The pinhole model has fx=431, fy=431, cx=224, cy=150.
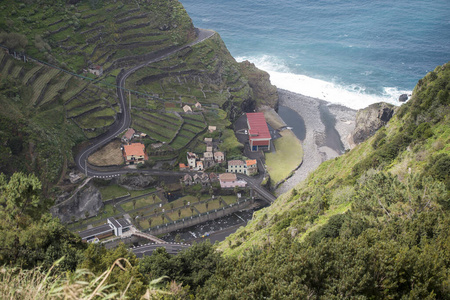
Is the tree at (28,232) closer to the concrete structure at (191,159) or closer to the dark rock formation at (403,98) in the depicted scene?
the concrete structure at (191,159)

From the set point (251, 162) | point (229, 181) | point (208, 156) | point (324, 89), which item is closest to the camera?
point (229, 181)

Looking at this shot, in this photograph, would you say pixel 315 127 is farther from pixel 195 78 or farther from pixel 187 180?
pixel 187 180

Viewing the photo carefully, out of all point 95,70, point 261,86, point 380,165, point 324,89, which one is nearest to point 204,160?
point 95,70

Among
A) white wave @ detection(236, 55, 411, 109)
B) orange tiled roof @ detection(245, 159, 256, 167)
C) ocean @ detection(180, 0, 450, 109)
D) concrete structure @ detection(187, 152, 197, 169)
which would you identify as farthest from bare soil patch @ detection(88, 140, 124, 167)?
ocean @ detection(180, 0, 450, 109)

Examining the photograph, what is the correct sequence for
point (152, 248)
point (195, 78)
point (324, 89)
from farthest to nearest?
point (324, 89)
point (195, 78)
point (152, 248)

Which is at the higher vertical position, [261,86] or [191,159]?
[261,86]

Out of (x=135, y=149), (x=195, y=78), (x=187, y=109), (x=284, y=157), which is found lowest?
(x=284, y=157)

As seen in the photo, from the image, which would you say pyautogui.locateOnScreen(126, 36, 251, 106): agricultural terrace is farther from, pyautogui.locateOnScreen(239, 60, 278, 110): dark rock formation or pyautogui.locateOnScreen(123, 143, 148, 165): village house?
pyautogui.locateOnScreen(123, 143, 148, 165): village house

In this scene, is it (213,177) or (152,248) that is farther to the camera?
(213,177)
